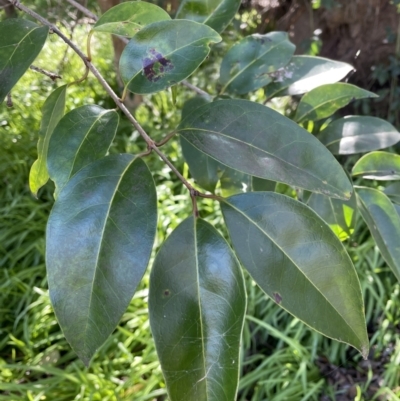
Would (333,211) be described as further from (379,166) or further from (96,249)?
(96,249)

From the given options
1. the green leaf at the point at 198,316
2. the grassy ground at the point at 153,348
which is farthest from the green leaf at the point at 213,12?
the grassy ground at the point at 153,348

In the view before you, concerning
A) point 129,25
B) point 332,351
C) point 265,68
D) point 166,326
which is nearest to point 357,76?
point 332,351

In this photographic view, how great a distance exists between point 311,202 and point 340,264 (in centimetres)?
29

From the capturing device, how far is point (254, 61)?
28.0 inches

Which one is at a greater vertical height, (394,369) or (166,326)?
(166,326)

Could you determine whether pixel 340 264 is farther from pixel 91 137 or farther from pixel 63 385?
pixel 63 385

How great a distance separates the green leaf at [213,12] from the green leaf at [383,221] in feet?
1.07

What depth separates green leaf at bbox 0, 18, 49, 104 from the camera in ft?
1.37

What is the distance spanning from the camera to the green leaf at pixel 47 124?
1.64 ft

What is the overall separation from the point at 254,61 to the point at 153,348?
1137 mm

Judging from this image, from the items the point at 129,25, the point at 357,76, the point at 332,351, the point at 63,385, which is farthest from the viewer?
the point at 357,76

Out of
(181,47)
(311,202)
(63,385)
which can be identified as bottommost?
(63,385)

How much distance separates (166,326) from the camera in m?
0.37

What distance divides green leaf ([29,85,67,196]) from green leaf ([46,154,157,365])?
145 millimetres
